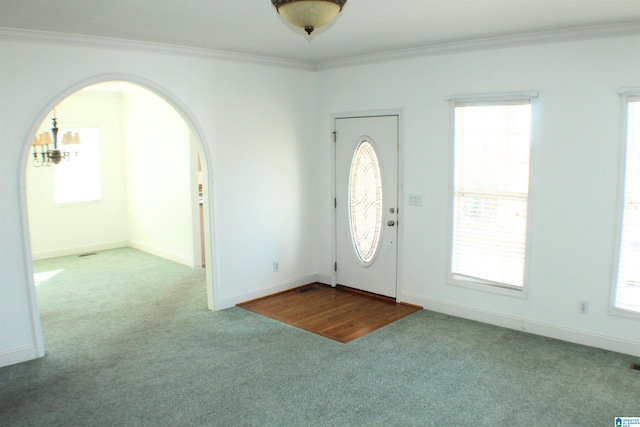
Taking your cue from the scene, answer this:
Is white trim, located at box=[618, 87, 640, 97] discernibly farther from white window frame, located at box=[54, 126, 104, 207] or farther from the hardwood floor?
white window frame, located at box=[54, 126, 104, 207]

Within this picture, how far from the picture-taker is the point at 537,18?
3727mm

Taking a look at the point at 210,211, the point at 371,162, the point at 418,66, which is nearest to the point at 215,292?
the point at 210,211

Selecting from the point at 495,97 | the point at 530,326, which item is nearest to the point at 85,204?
the point at 495,97

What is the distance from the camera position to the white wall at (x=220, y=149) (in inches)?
154

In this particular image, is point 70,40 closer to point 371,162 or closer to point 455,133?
point 371,162

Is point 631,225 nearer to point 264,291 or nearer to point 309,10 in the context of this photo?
point 309,10

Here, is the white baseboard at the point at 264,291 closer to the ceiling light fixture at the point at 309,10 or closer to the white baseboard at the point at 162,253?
the white baseboard at the point at 162,253

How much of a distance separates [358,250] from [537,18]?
307cm

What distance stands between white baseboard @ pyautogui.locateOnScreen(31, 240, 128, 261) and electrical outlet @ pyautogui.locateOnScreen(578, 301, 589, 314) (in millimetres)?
7142

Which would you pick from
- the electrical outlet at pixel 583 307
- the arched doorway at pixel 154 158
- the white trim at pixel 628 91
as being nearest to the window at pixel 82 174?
the arched doorway at pixel 154 158

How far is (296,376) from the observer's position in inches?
146

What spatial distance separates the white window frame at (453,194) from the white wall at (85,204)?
597 cm

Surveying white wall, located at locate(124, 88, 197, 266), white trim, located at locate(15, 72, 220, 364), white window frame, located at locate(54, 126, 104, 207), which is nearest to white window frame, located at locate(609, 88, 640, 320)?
white trim, located at locate(15, 72, 220, 364)

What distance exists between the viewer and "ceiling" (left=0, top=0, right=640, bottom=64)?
3312 mm
